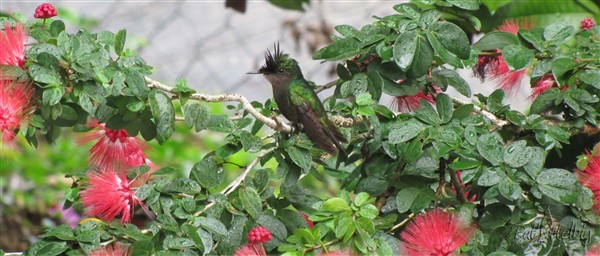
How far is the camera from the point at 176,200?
4.09 ft

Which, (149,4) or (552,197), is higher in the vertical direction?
(552,197)

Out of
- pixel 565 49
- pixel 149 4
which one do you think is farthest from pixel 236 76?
pixel 565 49

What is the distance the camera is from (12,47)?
128 centimetres

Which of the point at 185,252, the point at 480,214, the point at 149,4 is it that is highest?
the point at 185,252

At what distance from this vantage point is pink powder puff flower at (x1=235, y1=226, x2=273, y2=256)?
45.5 inches

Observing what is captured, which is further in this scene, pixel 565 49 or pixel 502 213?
pixel 565 49

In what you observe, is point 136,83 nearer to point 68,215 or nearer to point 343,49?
point 343,49

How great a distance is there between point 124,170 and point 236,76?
2860 millimetres

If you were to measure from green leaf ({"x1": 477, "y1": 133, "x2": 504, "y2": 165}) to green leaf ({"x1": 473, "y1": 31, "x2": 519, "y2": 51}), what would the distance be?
9.4 inches

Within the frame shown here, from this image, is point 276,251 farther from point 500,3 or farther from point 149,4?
point 149,4

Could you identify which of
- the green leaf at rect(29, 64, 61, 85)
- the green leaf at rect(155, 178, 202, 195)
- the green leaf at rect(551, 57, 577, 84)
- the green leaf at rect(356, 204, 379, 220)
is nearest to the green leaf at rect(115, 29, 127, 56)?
the green leaf at rect(29, 64, 61, 85)

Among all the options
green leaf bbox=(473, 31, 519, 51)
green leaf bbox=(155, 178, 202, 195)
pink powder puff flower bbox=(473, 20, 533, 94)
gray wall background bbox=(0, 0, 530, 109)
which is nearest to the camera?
green leaf bbox=(155, 178, 202, 195)

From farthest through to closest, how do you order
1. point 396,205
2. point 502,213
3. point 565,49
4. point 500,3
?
point 500,3 < point 565,49 < point 396,205 < point 502,213

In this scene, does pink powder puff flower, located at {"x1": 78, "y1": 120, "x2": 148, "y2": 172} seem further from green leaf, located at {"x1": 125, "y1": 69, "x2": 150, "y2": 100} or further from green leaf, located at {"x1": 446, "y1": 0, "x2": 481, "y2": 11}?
green leaf, located at {"x1": 446, "y1": 0, "x2": 481, "y2": 11}
